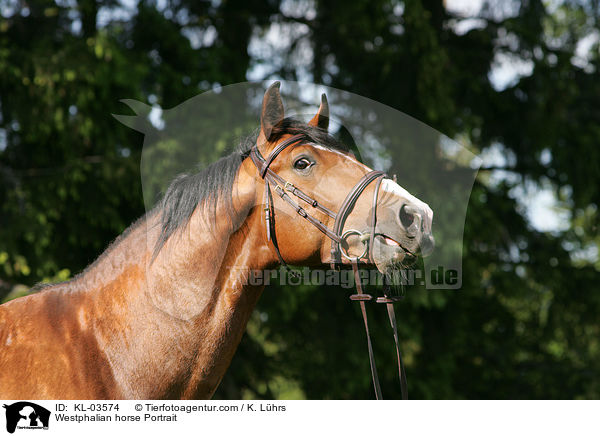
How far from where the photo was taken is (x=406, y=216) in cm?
211

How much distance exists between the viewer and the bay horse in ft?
7.33

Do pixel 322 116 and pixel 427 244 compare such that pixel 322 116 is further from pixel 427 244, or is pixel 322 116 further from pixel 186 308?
pixel 186 308

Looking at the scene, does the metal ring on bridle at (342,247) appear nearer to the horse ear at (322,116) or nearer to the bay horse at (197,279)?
the bay horse at (197,279)

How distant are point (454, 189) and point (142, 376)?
501 cm

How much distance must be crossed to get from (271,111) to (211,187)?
0.45 metres

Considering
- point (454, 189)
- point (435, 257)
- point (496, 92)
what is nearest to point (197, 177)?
point (435, 257)

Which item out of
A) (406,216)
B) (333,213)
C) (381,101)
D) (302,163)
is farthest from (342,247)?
(381,101)

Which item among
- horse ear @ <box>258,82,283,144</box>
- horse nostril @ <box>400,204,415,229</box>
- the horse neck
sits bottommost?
the horse neck

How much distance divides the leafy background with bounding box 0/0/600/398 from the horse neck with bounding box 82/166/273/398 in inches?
143

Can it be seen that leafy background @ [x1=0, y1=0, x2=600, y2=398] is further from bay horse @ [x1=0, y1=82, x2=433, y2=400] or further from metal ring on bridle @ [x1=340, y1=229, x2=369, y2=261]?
metal ring on bridle @ [x1=340, y1=229, x2=369, y2=261]

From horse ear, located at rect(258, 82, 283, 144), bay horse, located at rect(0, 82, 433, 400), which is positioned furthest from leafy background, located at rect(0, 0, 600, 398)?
horse ear, located at rect(258, 82, 283, 144)

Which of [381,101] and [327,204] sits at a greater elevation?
[381,101]
